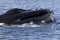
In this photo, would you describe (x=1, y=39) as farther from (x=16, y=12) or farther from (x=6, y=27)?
(x=16, y=12)

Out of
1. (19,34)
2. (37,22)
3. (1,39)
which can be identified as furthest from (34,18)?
(1,39)

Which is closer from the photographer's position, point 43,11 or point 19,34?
point 19,34

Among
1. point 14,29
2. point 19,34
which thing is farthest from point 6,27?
point 19,34

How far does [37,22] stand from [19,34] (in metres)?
5.33

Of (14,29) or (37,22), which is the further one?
(37,22)

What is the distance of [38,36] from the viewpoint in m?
30.8

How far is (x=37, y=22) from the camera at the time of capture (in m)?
36.9

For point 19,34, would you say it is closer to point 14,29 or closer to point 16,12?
point 14,29

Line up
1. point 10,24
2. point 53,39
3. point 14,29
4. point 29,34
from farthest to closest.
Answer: point 10,24 → point 14,29 → point 29,34 → point 53,39

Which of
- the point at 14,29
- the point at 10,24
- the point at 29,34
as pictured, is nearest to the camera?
the point at 29,34

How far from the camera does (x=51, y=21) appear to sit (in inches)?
1500

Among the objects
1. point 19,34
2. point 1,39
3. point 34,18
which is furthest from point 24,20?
point 1,39

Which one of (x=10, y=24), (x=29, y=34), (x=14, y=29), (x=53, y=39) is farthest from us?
(x=10, y=24)

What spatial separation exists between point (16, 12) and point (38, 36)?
704 cm
